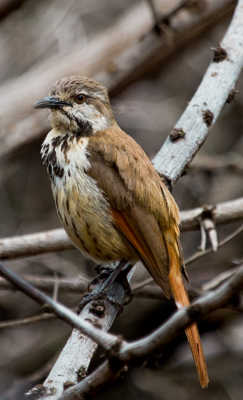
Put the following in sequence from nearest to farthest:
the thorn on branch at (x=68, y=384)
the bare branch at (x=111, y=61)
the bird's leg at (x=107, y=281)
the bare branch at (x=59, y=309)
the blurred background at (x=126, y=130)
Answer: the bare branch at (x=59, y=309) < the thorn on branch at (x=68, y=384) < the bird's leg at (x=107, y=281) < the blurred background at (x=126, y=130) < the bare branch at (x=111, y=61)

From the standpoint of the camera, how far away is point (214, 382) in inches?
253

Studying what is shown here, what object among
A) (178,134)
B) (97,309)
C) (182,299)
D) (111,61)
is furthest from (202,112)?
(111,61)

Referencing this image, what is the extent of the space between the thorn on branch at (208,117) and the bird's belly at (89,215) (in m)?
1.01

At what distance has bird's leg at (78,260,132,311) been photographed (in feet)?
13.4

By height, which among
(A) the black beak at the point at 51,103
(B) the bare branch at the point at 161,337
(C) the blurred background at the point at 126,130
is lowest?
(C) the blurred background at the point at 126,130

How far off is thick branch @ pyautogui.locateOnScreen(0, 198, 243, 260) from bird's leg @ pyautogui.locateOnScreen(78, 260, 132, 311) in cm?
41

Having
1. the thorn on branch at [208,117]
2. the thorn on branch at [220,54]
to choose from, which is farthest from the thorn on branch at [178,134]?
the thorn on branch at [220,54]

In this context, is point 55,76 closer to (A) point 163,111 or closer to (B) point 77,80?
(A) point 163,111

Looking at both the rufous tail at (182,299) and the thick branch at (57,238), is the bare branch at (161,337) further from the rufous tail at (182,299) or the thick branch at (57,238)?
the thick branch at (57,238)

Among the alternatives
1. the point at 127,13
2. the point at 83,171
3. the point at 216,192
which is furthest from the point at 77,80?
the point at 127,13

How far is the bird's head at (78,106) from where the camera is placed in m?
4.60

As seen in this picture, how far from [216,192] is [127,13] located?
2.96m

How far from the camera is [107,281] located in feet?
14.3

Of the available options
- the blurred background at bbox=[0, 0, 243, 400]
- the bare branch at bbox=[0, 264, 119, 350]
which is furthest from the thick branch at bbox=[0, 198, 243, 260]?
the bare branch at bbox=[0, 264, 119, 350]
